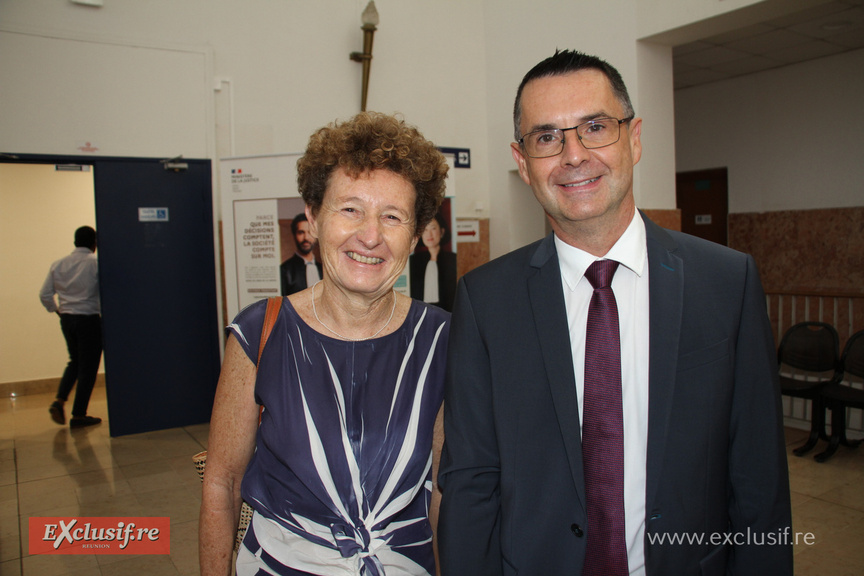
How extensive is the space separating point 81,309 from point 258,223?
2639 mm

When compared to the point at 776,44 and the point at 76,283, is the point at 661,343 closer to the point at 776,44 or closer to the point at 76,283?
the point at 76,283

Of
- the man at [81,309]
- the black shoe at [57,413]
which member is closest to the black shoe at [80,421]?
the man at [81,309]

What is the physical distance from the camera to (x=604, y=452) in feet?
3.86

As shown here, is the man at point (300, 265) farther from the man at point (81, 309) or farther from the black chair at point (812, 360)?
the black chair at point (812, 360)

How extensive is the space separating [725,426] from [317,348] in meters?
0.93

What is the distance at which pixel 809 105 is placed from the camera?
658 centimetres

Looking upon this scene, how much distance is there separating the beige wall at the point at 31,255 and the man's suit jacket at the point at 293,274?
4727mm

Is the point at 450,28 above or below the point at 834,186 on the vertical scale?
above

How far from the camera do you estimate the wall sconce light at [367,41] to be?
591 centimetres

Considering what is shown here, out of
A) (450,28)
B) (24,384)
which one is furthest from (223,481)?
(24,384)

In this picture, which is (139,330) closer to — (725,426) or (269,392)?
(269,392)

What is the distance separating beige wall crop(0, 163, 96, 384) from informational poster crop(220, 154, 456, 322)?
4236mm

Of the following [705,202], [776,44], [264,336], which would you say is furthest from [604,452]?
[705,202]

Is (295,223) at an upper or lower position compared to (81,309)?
upper
